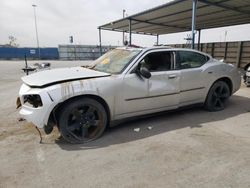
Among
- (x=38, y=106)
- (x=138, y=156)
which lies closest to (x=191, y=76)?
(x=138, y=156)

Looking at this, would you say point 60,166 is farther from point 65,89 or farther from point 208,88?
point 208,88

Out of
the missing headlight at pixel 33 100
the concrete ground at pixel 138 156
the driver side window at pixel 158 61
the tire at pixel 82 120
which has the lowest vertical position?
the concrete ground at pixel 138 156

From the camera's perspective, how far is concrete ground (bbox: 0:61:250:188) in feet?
8.02

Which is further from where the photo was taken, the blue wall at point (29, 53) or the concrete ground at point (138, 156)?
the blue wall at point (29, 53)

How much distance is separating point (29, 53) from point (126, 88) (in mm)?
45104

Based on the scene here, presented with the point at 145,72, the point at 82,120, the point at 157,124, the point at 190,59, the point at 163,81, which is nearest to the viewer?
the point at 82,120

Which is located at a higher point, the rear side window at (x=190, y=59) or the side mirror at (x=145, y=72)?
the rear side window at (x=190, y=59)

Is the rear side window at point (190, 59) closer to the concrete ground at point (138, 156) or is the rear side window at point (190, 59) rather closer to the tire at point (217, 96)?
the tire at point (217, 96)

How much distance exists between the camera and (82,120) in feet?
11.2

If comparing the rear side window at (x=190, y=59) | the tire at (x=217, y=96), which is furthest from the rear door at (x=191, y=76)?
the tire at (x=217, y=96)

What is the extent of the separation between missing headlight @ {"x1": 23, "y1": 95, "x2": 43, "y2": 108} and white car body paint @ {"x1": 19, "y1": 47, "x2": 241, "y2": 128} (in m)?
0.06

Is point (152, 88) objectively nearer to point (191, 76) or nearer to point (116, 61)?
point (116, 61)

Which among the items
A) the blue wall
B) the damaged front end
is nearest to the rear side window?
the damaged front end

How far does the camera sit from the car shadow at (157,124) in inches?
136
